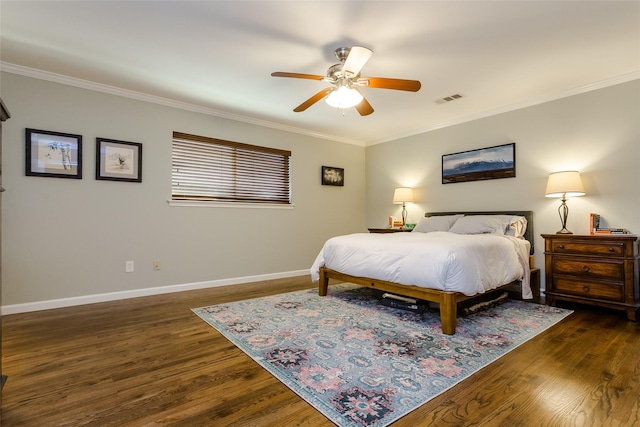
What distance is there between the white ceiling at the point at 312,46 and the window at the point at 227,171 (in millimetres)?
593

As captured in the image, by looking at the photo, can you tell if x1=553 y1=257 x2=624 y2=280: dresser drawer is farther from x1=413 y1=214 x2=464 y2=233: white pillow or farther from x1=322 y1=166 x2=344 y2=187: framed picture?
x1=322 y1=166 x2=344 y2=187: framed picture

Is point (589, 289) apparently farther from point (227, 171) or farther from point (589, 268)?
point (227, 171)

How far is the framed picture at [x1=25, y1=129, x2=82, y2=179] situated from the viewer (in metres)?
3.15

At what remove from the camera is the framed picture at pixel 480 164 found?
4.14 m

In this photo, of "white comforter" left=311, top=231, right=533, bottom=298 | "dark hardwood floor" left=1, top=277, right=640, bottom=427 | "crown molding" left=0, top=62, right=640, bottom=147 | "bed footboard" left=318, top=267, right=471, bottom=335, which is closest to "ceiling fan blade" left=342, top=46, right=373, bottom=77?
"white comforter" left=311, top=231, right=533, bottom=298

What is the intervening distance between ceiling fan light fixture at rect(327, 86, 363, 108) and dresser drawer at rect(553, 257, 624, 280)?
8.37 feet

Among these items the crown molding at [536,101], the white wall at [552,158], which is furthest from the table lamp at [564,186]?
the crown molding at [536,101]

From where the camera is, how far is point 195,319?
289 centimetres

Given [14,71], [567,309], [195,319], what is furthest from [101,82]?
[567,309]

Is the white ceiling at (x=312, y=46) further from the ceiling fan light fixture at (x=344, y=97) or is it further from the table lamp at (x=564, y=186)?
the table lamp at (x=564, y=186)

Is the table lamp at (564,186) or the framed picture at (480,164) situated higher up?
the framed picture at (480,164)

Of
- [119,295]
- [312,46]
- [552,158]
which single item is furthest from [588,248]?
[119,295]

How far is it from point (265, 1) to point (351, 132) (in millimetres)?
3325

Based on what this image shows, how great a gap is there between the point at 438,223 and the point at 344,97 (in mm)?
2297
